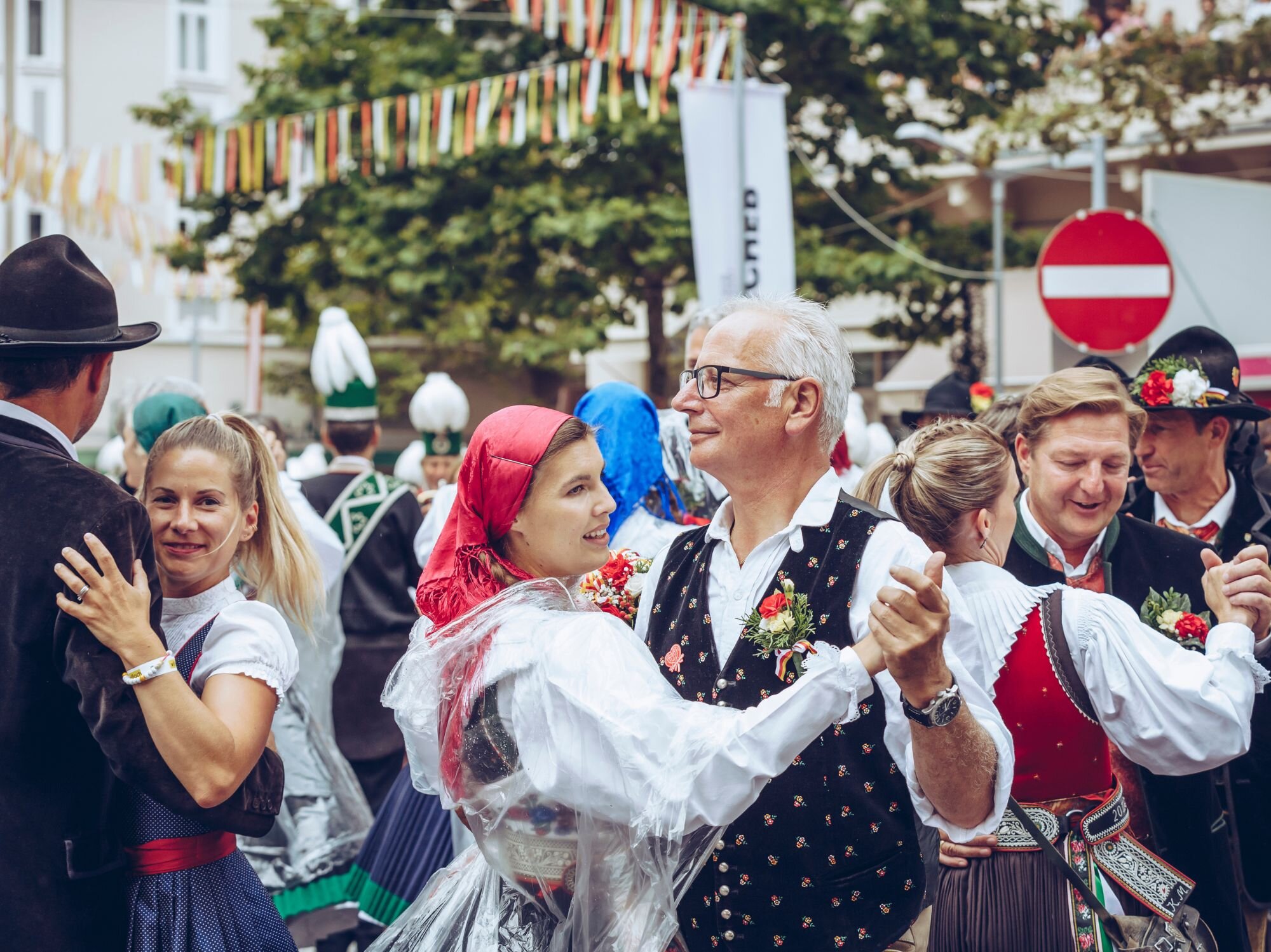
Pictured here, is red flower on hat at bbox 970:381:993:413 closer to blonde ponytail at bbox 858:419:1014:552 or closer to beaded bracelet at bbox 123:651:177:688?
blonde ponytail at bbox 858:419:1014:552

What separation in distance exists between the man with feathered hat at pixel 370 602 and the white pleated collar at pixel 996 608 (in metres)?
3.36

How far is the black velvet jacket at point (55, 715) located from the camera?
7.98 feet

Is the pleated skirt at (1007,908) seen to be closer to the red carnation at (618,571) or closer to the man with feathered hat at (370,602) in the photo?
the red carnation at (618,571)

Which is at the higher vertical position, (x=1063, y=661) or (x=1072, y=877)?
(x=1063, y=661)

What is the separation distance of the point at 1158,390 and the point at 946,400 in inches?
92.8

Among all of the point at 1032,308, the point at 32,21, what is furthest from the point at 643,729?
the point at 32,21

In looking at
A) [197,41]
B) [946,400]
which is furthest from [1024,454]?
[197,41]

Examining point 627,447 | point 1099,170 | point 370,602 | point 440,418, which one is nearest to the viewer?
point 627,447

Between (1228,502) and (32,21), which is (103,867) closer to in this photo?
(1228,502)

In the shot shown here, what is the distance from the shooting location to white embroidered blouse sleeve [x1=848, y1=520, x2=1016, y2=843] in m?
2.46

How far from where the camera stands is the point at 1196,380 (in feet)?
14.1

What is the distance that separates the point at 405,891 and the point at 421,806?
0.29 m

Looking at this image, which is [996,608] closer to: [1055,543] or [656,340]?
[1055,543]

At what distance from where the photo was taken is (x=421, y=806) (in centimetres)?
459
